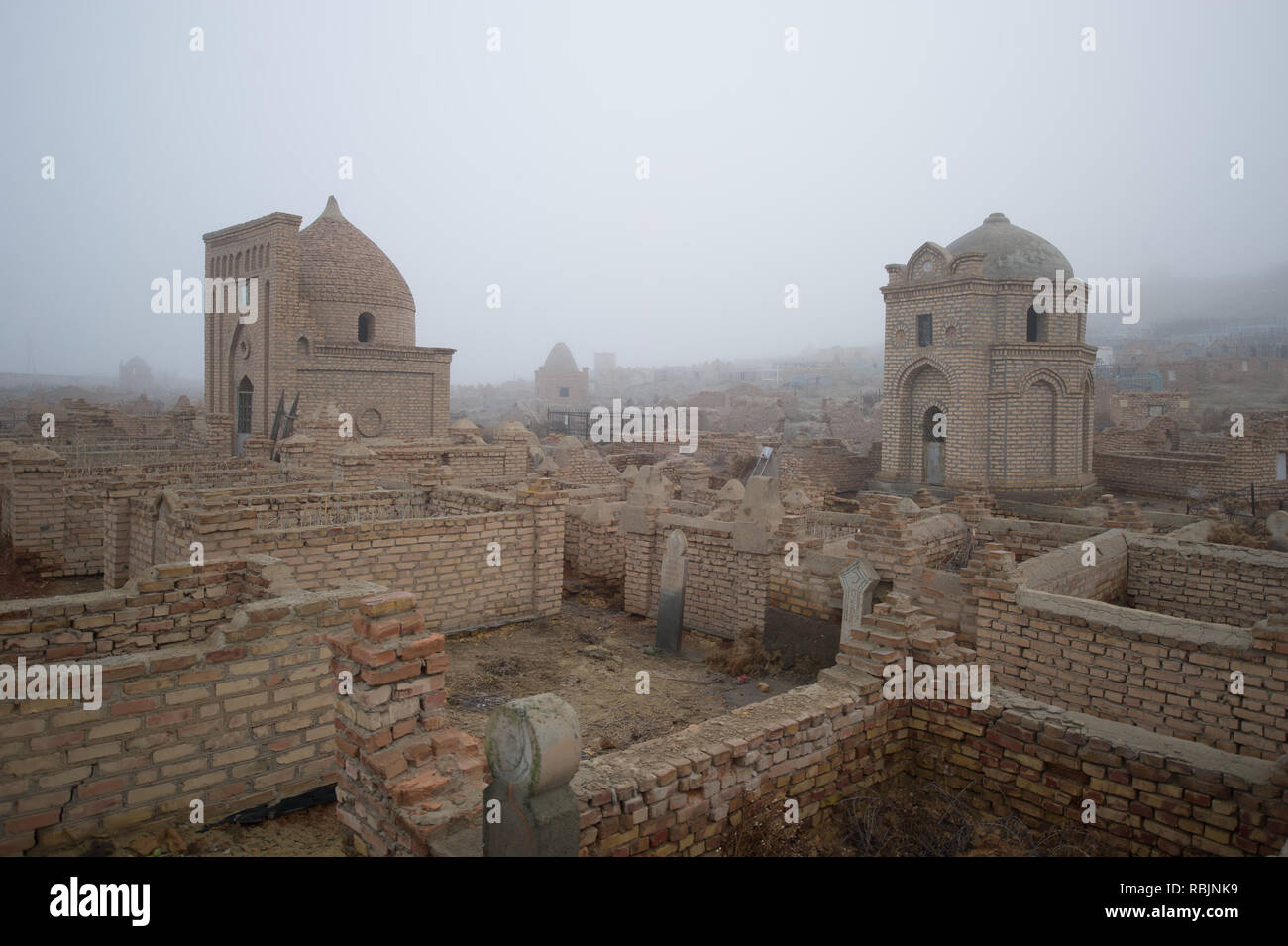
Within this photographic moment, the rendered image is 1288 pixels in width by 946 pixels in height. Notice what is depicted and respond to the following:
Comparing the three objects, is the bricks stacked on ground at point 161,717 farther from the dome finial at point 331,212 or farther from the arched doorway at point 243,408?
the dome finial at point 331,212

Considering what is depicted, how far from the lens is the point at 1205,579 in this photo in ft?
26.5

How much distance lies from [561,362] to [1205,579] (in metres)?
73.7

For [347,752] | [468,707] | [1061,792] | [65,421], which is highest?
[65,421]

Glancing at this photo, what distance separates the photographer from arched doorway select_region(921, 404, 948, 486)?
18.4 meters

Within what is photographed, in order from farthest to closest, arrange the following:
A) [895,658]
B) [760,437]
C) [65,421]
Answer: [760,437] → [65,421] → [895,658]

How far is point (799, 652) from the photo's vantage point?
852cm

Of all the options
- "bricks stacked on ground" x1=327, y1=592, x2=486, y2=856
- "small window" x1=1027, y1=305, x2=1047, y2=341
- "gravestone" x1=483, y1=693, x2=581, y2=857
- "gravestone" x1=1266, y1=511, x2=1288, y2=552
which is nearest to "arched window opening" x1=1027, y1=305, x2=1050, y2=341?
"small window" x1=1027, y1=305, x2=1047, y2=341

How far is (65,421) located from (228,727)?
28539mm

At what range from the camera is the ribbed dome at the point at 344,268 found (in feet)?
84.3

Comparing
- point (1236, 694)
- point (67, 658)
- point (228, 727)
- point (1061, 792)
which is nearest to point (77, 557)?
point (67, 658)

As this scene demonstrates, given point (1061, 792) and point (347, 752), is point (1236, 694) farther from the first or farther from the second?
point (347, 752)

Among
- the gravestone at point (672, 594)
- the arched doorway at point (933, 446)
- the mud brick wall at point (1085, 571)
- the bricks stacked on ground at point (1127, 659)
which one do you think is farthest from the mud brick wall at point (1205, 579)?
the arched doorway at point (933, 446)

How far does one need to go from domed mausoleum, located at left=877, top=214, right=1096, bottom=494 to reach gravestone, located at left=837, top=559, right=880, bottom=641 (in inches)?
422

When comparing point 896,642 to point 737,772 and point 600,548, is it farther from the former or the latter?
point 600,548
